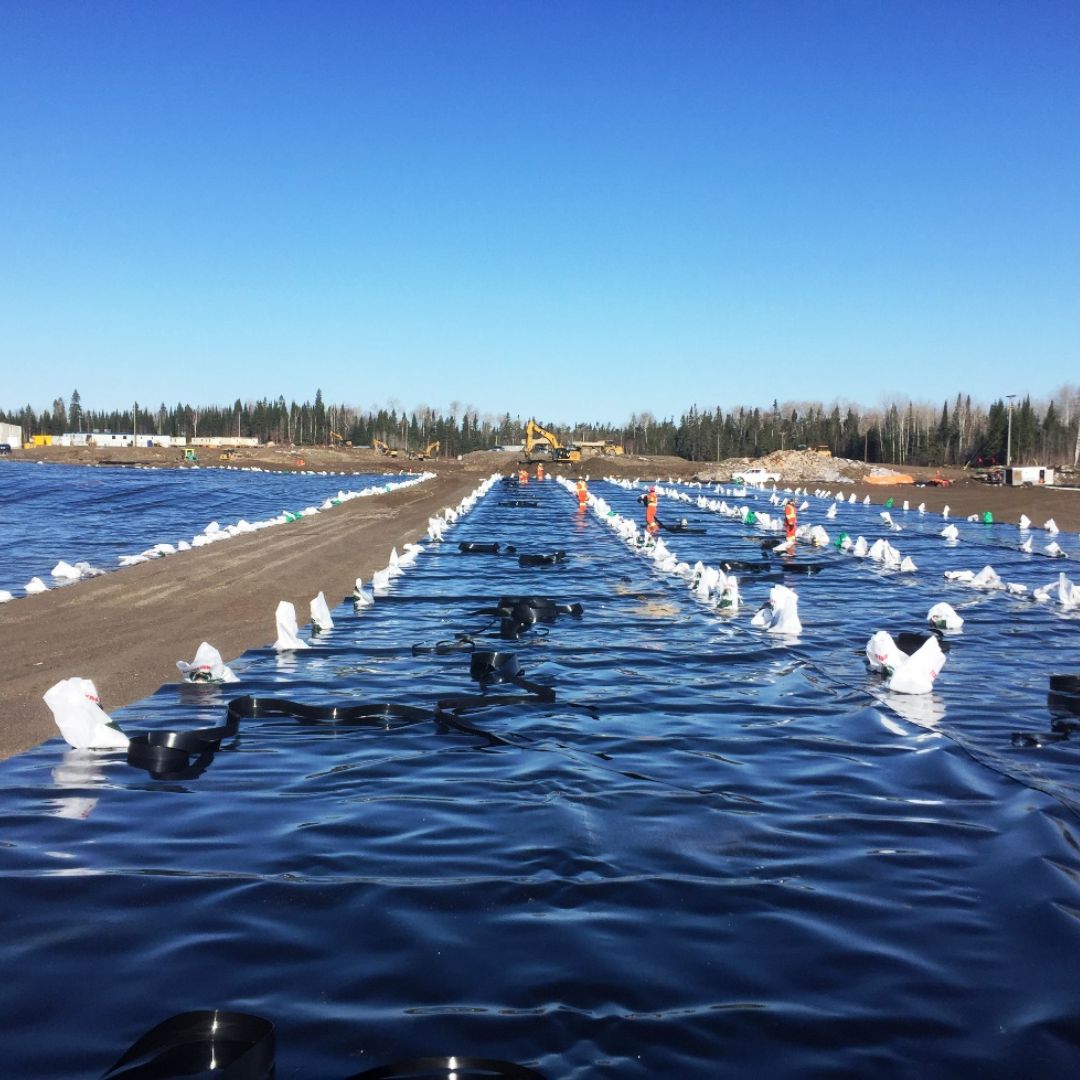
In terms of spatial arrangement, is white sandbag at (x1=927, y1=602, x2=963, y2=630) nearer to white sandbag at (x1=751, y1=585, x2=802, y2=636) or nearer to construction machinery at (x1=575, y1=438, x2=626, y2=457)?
white sandbag at (x1=751, y1=585, x2=802, y2=636)

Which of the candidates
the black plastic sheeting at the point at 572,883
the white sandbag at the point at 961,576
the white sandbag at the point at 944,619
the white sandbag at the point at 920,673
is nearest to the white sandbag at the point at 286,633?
the black plastic sheeting at the point at 572,883

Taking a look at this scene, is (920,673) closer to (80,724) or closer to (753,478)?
(80,724)

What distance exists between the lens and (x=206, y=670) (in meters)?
12.0

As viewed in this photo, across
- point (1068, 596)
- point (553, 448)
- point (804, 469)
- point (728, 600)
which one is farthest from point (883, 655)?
point (553, 448)

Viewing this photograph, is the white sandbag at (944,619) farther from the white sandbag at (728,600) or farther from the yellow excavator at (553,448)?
the yellow excavator at (553,448)

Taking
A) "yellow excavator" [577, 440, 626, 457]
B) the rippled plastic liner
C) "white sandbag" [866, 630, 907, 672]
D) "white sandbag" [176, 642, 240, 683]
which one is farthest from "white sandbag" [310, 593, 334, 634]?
"yellow excavator" [577, 440, 626, 457]

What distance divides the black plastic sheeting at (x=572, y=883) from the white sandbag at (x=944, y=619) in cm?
456

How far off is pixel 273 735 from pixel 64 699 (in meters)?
1.70

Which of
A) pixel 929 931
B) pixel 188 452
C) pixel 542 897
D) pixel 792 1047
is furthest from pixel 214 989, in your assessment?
pixel 188 452

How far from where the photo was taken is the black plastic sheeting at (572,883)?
4734 millimetres

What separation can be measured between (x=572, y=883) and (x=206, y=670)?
671 centimetres

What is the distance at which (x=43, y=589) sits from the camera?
19.4 metres

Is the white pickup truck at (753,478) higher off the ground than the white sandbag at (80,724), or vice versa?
the white pickup truck at (753,478)

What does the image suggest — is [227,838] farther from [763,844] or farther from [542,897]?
[763,844]
